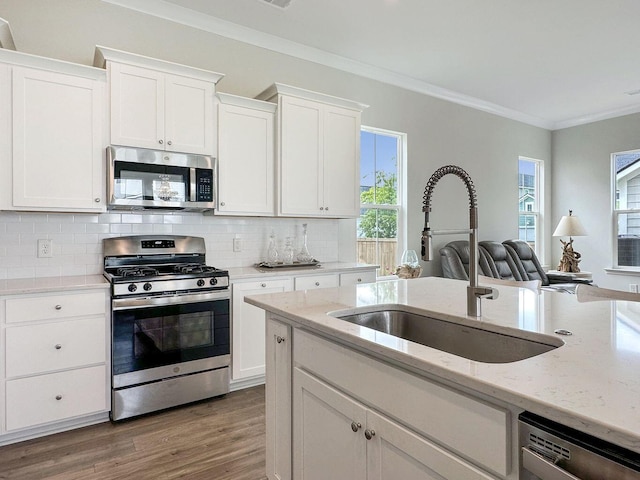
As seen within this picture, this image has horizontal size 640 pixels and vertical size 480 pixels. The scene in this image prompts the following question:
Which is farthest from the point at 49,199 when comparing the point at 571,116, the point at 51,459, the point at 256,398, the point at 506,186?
the point at 571,116

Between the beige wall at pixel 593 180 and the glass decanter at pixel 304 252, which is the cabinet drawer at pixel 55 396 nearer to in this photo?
the glass decanter at pixel 304 252

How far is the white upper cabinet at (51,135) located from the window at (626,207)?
648 centimetres

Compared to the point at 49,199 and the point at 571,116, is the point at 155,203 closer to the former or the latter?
the point at 49,199

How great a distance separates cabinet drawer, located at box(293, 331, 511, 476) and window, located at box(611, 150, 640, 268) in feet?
20.1

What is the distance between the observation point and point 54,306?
7.72ft

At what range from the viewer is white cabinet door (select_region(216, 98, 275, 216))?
3.14 metres

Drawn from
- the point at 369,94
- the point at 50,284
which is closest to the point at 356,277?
the point at 369,94

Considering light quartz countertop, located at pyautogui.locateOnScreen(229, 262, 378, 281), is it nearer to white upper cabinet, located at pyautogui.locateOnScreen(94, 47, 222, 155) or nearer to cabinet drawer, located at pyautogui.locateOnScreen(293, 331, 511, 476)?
white upper cabinet, located at pyautogui.locateOnScreen(94, 47, 222, 155)

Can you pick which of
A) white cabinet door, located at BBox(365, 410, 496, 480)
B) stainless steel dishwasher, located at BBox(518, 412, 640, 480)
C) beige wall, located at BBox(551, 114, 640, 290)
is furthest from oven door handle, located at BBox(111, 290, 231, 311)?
beige wall, located at BBox(551, 114, 640, 290)

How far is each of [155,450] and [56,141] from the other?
6.39ft

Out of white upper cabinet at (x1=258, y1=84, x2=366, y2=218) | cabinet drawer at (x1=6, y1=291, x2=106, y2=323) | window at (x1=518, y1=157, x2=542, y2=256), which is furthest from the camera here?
window at (x1=518, y1=157, x2=542, y2=256)

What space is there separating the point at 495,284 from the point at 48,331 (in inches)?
104

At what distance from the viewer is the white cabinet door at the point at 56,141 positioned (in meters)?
2.42

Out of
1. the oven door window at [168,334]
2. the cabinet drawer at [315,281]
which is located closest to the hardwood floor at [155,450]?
the oven door window at [168,334]
